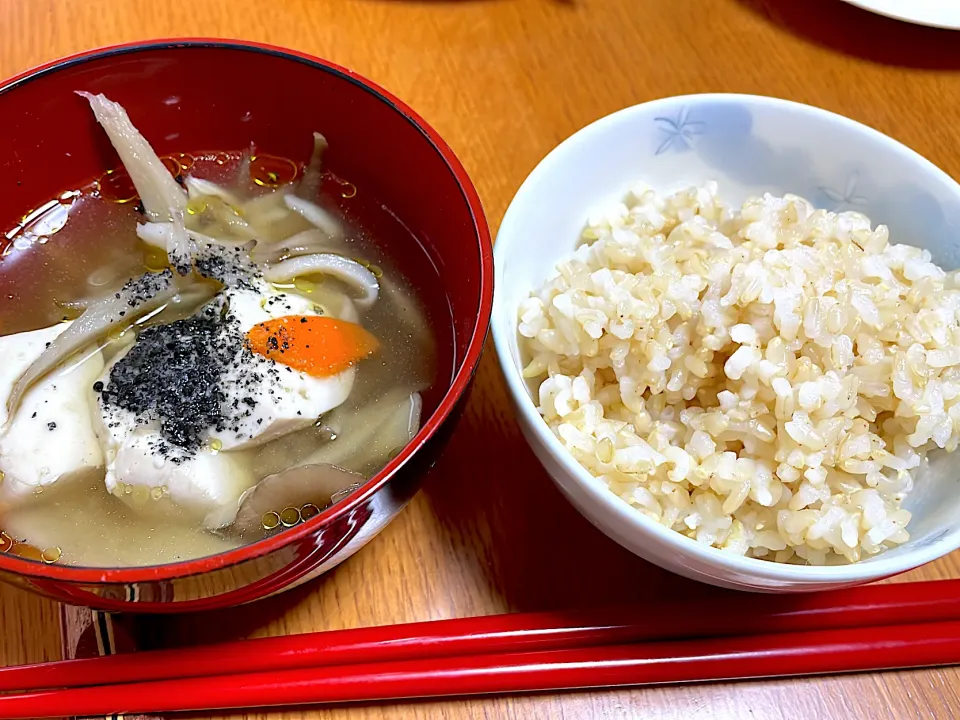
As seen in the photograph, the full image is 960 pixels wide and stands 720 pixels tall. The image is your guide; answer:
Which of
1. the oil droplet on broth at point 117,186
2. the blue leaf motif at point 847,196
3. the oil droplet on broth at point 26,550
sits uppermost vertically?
the blue leaf motif at point 847,196

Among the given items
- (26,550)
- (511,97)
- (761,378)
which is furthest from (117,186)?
(761,378)

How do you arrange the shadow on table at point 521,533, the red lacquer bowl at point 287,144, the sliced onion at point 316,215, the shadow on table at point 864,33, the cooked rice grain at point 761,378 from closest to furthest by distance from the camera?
the red lacquer bowl at point 287,144 < the cooked rice grain at point 761,378 < the shadow on table at point 521,533 < the sliced onion at point 316,215 < the shadow on table at point 864,33

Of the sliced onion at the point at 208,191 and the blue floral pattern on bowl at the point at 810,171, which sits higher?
the blue floral pattern on bowl at the point at 810,171

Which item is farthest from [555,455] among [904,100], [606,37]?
[904,100]

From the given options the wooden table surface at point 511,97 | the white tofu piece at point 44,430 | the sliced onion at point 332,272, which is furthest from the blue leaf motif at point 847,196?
the white tofu piece at point 44,430

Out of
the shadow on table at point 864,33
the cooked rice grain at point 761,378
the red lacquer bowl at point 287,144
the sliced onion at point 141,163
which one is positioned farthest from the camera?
the shadow on table at point 864,33

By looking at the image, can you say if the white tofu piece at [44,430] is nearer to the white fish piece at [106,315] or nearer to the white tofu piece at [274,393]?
the white fish piece at [106,315]

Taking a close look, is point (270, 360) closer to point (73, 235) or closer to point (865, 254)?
point (73, 235)

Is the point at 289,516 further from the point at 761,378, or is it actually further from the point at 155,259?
the point at 761,378
